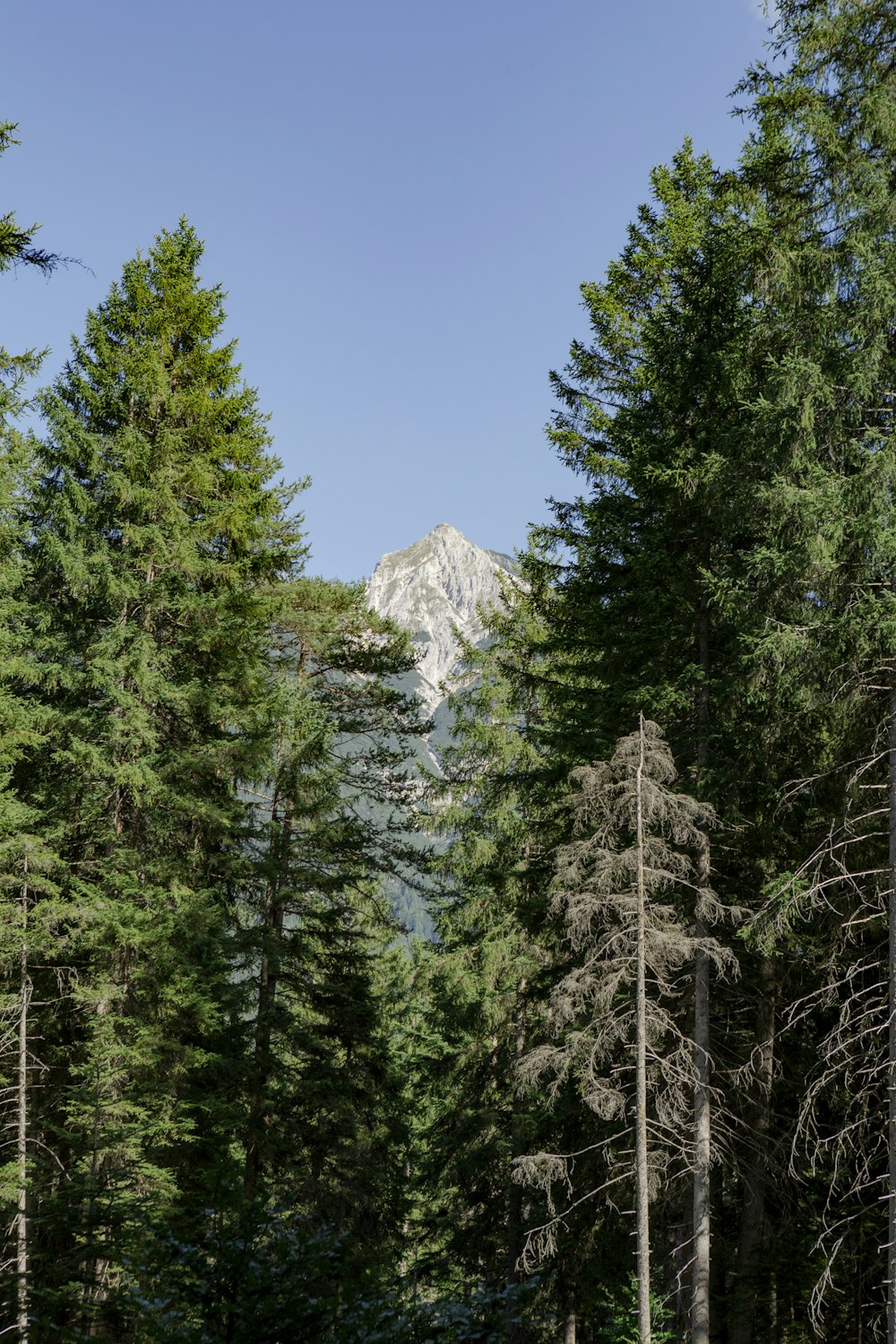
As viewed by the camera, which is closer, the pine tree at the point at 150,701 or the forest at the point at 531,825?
the forest at the point at 531,825

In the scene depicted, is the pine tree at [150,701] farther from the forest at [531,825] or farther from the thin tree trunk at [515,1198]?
the thin tree trunk at [515,1198]

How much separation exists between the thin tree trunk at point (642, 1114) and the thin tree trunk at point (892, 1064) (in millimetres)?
2041

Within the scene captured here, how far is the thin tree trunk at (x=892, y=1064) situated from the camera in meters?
7.02

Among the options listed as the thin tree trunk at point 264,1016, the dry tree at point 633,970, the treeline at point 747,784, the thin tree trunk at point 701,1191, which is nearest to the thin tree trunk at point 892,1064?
the treeline at point 747,784

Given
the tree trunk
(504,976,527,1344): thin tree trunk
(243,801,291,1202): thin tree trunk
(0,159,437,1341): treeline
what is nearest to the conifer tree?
the tree trunk

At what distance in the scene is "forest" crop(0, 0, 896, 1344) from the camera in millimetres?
8555

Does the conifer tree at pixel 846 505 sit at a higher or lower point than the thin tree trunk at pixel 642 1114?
higher

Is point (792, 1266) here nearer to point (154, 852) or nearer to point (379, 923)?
point (379, 923)

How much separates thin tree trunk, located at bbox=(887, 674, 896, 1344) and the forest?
92 millimetres

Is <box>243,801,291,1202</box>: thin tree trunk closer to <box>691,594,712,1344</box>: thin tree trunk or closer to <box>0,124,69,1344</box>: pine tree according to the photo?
<box>0,124,69,1344</box>: pine tree

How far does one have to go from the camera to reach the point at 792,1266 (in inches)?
390

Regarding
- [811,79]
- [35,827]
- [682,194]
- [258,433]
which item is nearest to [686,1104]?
[35,827]

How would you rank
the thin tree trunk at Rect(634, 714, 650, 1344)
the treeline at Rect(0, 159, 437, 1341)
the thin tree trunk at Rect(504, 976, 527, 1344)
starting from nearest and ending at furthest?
the thin tree trunk at Rect(634, 714, 650, 1344) < the treeline at Rect(0, 159, 437, 1341) < the thin tree trunk at Rect(504, 976, 527, 1344)

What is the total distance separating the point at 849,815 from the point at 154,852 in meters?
9.08
